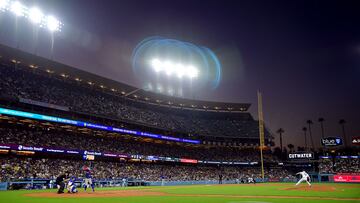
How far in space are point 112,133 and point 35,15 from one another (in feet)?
86.4

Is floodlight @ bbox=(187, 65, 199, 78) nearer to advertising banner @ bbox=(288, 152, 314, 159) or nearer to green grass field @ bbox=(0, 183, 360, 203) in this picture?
advertising banner @ bbox=(288, 152, 314, 159)

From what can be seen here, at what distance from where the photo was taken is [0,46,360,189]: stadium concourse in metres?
42.9

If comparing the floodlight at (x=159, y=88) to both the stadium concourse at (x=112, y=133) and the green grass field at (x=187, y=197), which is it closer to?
the stadium concourse at (x=112, y=133)

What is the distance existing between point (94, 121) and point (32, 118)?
1192cm

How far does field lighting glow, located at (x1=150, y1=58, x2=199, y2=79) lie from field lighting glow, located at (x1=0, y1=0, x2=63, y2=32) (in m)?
21.0

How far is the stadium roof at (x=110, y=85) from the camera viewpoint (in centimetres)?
4829

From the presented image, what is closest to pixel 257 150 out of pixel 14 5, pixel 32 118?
pixel 32 118

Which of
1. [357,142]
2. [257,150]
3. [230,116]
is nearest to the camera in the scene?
[357,142]

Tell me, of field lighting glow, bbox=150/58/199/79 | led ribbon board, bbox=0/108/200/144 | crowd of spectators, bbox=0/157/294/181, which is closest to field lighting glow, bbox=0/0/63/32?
led ribbon board, bbox=0/108/200/144

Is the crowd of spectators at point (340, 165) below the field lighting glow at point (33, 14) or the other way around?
below

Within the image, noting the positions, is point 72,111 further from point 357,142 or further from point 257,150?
point 357,142

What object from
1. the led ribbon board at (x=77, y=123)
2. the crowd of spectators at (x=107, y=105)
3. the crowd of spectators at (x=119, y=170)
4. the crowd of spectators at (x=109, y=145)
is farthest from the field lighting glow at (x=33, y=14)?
the crowd of spectators at (x=119, y=170)

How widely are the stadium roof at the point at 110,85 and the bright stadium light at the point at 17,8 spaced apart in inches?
296

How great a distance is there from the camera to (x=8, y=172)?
123ft
